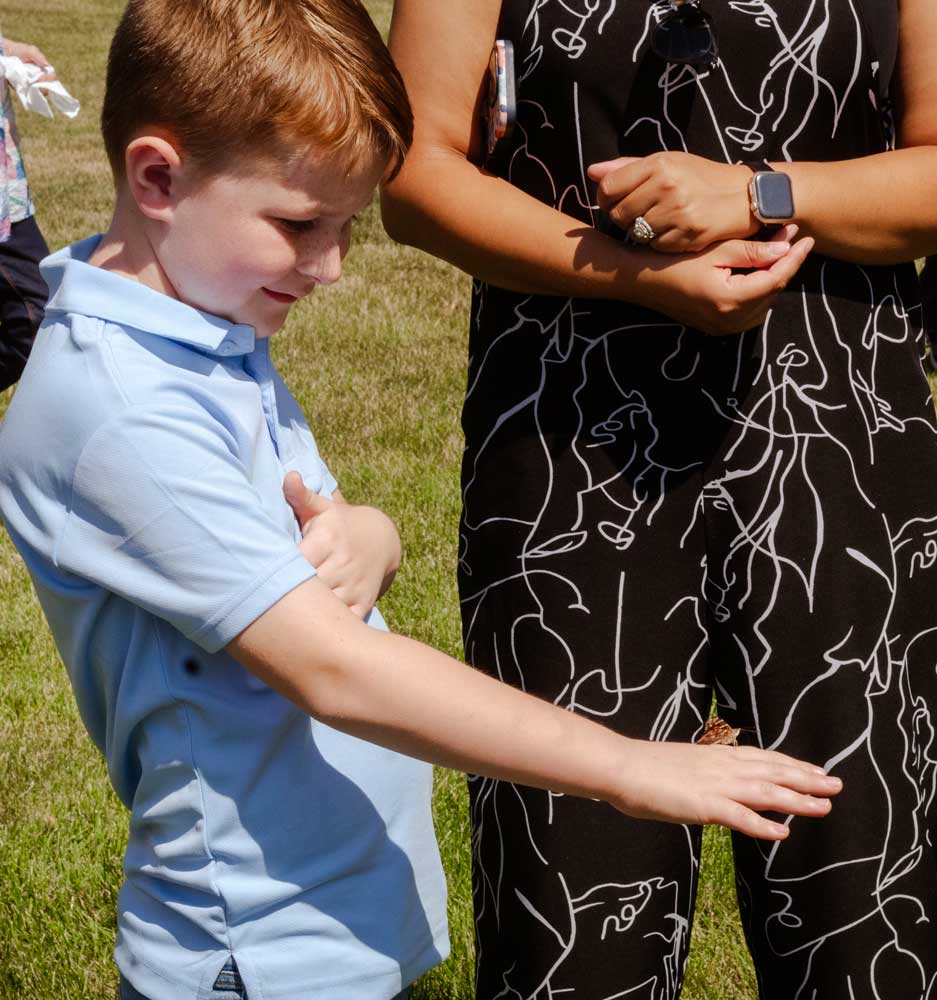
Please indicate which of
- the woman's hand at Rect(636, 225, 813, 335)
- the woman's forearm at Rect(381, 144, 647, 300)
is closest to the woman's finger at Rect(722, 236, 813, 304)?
the woman's hand at Rect(636, 225, 813, 335)

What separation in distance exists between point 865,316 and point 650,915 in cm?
80

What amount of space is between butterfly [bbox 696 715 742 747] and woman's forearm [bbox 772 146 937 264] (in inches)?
23.4

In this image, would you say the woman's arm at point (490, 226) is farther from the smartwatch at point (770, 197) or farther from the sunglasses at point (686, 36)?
the sunglasses at point (686, 36)

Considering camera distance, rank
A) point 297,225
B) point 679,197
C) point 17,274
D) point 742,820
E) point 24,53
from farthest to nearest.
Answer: point 24,53 < point 17,274 < point 679,197 < point 297,225 < point 742,820

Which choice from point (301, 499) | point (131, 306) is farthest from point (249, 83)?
point (301, 499)

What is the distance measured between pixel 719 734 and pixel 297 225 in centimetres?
82

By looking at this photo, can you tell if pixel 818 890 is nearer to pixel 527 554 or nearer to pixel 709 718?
pixel 709 718

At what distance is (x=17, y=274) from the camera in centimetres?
521

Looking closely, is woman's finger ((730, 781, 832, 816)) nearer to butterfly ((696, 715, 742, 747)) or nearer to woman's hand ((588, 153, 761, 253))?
butterfly ((696, 715, 742, 747))

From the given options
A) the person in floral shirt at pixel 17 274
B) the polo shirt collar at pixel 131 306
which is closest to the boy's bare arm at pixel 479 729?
the polo shirt collar at pixel 131 306

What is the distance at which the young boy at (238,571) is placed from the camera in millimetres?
1279

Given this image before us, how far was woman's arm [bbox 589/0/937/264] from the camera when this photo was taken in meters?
1.59

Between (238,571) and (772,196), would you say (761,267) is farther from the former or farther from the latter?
(238,571)

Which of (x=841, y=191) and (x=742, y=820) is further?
(x=841, y=191)
